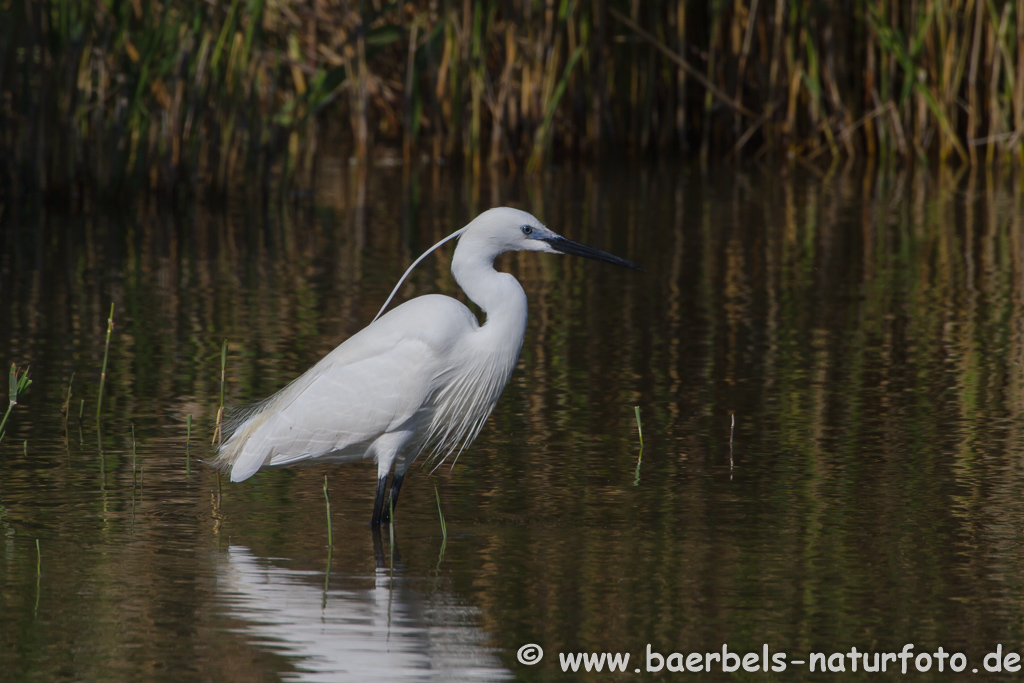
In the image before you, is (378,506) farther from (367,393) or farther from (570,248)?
(570,248)

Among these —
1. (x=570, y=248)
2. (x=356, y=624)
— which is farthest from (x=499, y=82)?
(x=356, y=624)

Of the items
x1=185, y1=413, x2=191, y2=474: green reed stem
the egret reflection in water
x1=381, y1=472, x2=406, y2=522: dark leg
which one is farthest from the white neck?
x1=185, y1=413, x2=191, y2=474: green reed stem

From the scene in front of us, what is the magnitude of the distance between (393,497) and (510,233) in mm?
818

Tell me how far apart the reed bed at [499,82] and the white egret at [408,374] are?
18.0ft

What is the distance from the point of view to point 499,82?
40.3ft

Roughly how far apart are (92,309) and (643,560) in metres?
4.16

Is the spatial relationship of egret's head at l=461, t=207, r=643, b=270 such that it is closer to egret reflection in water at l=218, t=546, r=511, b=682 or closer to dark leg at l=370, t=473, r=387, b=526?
dark leg at l=370, t=473, r=387, b=526

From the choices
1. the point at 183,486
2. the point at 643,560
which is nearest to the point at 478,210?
the point at 183,486

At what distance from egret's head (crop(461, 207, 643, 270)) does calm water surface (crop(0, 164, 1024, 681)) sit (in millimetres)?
729

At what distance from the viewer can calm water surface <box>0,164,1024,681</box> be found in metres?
3.32

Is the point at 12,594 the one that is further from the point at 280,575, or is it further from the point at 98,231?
the point at 98,231

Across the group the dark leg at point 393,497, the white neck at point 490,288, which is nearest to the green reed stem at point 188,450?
the dark leg at point 393,497

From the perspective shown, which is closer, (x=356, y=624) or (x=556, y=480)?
(x=356, y=624)

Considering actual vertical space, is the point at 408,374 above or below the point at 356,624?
above
